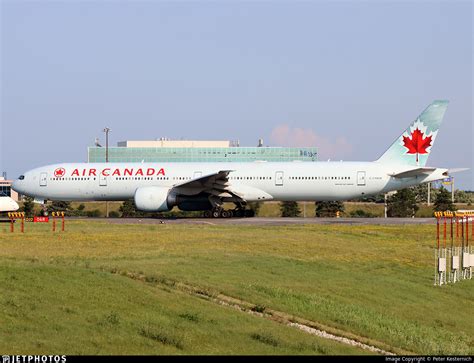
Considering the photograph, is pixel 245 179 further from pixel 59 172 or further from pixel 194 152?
pixel 194 152

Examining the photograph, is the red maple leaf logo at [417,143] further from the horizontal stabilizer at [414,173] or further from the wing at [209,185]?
the wing at [209,185]

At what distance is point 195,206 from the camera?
51812 millimetres

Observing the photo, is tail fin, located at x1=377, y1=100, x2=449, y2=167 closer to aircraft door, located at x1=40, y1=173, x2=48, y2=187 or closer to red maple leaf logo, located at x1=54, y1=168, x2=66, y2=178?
red maple leaf logo, located at x1=54, y1=168, x2=66, y2=178

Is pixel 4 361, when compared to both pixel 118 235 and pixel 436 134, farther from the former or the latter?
pixel 436 134

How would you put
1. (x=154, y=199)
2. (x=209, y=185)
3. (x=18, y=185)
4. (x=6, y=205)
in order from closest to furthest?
(x=6, y=205) < (x=154, y=199) < (x=209, y=185) < (x=18, y=185)

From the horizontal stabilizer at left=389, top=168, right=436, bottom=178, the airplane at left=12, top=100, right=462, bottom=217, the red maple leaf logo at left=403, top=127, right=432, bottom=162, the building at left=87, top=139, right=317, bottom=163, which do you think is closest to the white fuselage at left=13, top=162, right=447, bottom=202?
the airplane at left=12, top=100, right=462, bottom=217

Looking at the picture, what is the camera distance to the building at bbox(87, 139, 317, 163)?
11869 cm

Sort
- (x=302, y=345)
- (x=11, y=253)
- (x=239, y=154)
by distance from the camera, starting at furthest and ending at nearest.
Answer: (x=239, y=154), (x=11, y=253), (x=302, y=345)

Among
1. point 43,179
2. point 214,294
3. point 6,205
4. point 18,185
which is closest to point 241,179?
point 43,179

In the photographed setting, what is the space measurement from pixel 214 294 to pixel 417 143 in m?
35.0

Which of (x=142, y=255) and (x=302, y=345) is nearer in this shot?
(x=302, y=345)

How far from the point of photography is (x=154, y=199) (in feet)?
164

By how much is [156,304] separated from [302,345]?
3.96 metres

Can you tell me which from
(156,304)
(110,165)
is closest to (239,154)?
(110,165)
